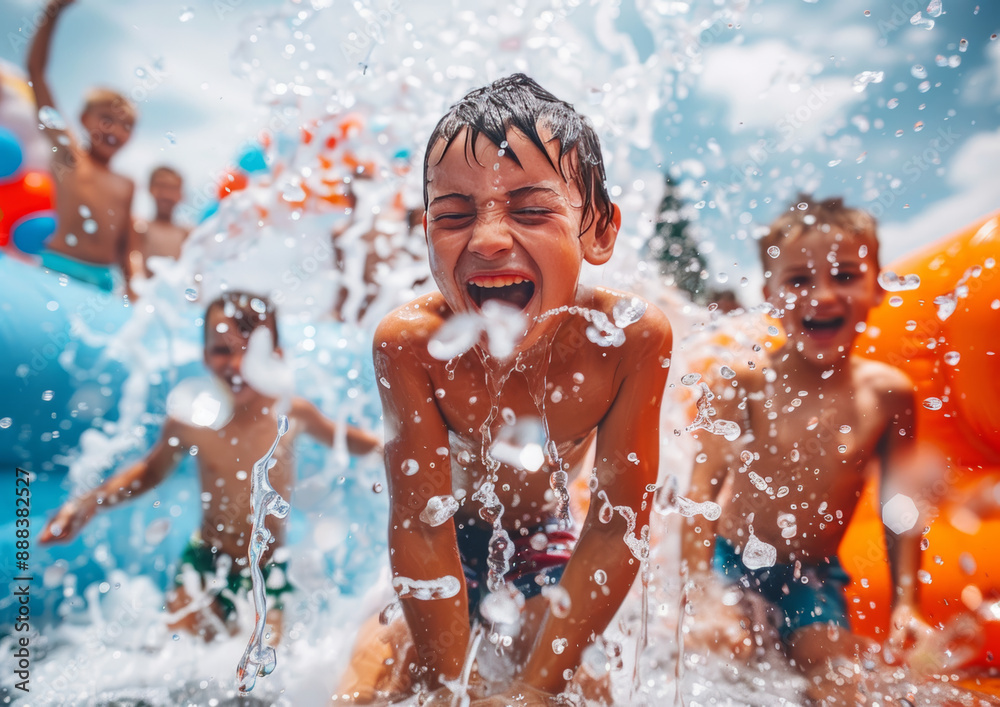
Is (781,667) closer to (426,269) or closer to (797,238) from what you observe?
(797,238)

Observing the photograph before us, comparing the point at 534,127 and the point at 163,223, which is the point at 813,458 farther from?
the point at 163,223

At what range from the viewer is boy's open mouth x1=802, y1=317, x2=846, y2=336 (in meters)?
1.98

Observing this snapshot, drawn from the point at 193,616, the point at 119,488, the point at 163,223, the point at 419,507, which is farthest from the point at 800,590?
the point at 163,223

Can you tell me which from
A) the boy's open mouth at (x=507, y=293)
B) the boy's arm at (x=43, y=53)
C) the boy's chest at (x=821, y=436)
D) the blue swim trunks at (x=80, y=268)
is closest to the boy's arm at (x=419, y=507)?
the boy's open mouth at (x=507, y=293)

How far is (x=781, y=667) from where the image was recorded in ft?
5.47

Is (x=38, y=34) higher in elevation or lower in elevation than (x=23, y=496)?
higher

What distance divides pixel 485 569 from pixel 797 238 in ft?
4.66

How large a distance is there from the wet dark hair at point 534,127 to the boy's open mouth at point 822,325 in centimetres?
91

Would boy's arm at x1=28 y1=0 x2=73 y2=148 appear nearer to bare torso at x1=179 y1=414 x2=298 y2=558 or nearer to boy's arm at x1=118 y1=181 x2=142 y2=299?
boy's arm at x1=118 y1=181 x2=142 y2=299

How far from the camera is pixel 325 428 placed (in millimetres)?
2773

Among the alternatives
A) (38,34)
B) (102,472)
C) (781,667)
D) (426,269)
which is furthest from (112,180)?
(781,667)

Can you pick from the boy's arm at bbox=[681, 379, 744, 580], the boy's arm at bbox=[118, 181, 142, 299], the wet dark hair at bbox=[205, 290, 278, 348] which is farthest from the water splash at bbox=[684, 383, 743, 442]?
the boy's arm at bbox=[118, 181, 142, 299]

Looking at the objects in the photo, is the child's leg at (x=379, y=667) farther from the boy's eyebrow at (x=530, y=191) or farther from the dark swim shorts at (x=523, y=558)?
the boy's eyebrow at (x=530, y=191)

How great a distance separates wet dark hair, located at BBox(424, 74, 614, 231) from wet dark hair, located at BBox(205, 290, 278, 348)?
1.49m
